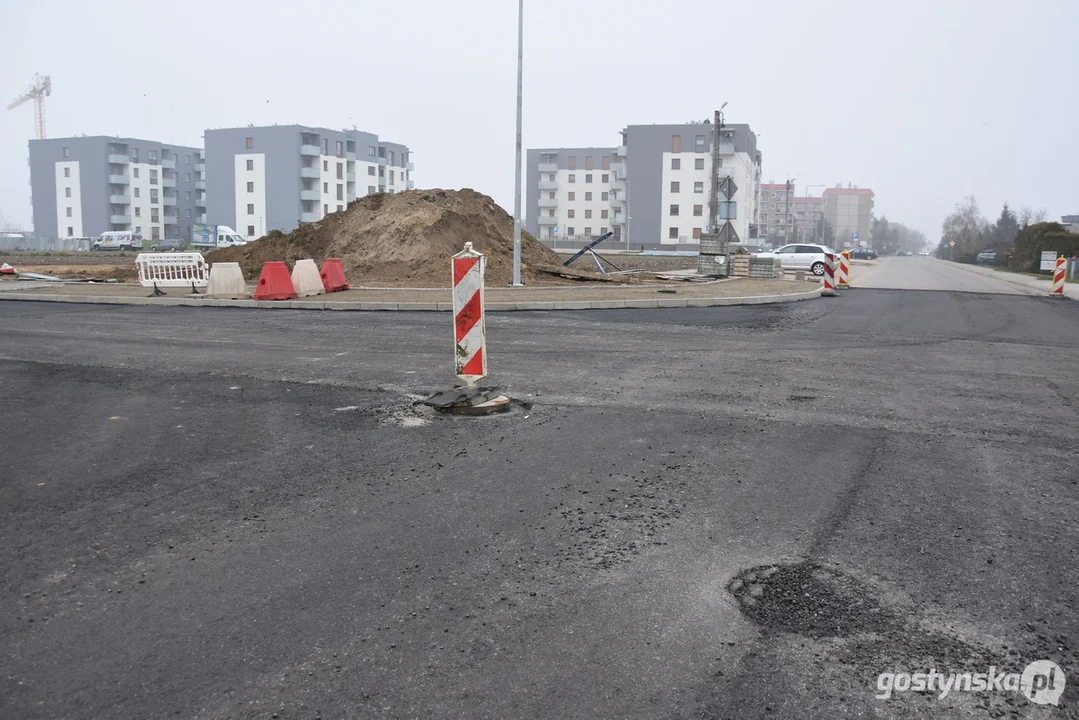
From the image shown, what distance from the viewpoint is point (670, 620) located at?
11.5 feet

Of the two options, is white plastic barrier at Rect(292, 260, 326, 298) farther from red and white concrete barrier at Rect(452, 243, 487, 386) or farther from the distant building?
the distant building

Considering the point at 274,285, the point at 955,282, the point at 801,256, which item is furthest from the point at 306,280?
the point at 801,256

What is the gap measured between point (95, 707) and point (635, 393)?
20.0ft

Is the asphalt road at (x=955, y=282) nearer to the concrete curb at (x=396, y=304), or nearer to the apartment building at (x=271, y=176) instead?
the concrete curb at (x=396, y=304)

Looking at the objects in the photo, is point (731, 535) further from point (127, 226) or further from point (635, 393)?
point (127, 226)

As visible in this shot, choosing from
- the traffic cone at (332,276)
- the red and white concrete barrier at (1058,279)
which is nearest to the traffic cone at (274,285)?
the traffic cone at (332,276)

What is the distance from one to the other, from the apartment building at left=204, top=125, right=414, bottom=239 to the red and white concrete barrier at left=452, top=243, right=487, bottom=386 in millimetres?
91805

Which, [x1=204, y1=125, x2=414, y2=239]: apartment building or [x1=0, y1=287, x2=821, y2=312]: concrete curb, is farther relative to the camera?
[x1=204, y1=125, x2=414, y2=239]: apartment building

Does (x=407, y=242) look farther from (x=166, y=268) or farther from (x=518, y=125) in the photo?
(x=166, y=268)

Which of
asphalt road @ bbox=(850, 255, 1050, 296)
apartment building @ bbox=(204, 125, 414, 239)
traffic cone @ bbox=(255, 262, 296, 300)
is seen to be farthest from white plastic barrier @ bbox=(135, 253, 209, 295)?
apartment building @ bbox=(204, 125, 414, 239)

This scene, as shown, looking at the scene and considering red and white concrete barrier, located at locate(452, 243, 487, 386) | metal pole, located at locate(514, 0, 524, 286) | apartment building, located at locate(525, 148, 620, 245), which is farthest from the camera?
apartment building, located at locate(525, 148, 620, 245)

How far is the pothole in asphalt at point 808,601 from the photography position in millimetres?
3445

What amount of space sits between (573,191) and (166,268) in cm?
10376

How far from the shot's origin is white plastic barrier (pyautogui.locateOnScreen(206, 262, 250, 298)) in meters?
19.5
